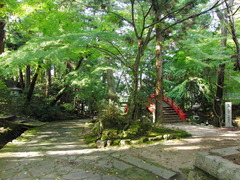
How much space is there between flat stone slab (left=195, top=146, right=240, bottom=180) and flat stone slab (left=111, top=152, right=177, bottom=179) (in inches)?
29.0

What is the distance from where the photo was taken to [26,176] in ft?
11.6

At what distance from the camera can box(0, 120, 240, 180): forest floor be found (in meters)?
3.64

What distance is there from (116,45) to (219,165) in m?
6.07

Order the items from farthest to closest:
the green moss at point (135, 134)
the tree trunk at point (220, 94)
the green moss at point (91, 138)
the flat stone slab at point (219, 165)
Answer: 1. the tree trunk at point (220, 94)
2. the green moss at point (91, 138)
3. the green moss at point (135, 134)
4. the flat stone slab at point (219, 165)

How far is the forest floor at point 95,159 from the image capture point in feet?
12.0

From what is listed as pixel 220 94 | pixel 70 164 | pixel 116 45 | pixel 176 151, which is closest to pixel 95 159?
pixel 70 164

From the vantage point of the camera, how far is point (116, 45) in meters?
7.62

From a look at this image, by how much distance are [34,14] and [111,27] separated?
3401 mm

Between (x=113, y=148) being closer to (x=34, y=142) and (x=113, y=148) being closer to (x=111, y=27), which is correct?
(x=34, y=142)

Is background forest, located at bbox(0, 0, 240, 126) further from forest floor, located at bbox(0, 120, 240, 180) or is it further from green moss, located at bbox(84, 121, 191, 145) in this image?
forest floor, located at bbox(0, 120, 240, 180)

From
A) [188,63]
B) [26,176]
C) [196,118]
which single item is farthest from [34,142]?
[196,118]

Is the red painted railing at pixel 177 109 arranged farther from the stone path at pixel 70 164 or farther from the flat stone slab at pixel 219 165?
the flat stone slab at pixel 219 165

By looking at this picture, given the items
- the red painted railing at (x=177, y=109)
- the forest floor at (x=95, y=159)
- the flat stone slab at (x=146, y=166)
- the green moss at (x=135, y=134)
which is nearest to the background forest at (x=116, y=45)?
the green moss at (x=135, y=134)

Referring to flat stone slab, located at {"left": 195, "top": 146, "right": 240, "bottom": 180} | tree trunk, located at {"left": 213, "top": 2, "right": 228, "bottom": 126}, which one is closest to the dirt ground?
flat stone slab, located at {"left": 195, "top": 146, "right": 240, "bottom": 180}
